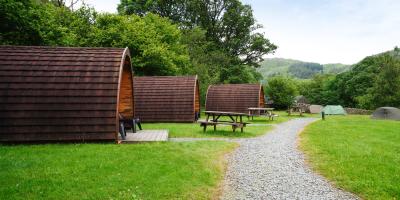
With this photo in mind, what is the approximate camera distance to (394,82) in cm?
5100

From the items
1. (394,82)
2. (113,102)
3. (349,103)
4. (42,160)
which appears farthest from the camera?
(349,103)

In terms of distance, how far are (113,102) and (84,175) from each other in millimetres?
5511

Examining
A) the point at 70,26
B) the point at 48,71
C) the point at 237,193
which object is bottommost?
the point at 237,193

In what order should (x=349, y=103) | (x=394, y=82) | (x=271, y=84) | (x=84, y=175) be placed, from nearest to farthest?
1. (x=84, y=175)
2. (x=394, y=82)
3. (x=271, y=84)
4. (x=349, y=103)

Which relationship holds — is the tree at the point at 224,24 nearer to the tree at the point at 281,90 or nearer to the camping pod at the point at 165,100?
the tree at the point at 281,90

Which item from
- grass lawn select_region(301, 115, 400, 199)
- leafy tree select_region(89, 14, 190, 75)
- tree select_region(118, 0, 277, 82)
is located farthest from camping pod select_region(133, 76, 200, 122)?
tree select_region(118, 0, 277, 82)

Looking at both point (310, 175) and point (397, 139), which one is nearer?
point (310, 175)

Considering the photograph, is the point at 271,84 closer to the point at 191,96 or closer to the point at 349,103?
the point at 349,103

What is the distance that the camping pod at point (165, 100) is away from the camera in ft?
82.6

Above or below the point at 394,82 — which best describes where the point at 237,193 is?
below

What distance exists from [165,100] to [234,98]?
10.4 meters

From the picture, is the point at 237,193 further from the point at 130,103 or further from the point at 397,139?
the point at 397,139

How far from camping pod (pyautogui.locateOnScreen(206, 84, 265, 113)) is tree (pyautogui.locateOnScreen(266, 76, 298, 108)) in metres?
26.5

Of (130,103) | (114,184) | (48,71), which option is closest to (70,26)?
(130,103)
